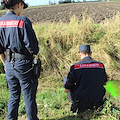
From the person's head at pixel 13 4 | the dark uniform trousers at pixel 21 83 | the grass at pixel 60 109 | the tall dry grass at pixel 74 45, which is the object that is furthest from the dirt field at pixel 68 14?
the dark uniform trousers at pixel 21 83

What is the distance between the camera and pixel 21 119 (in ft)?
8.09

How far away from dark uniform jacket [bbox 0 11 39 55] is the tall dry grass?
266 cm

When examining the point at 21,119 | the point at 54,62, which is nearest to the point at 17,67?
the point at 21,119

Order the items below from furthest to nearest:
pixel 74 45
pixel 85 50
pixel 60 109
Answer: pixel 74 45 → pixel 60 109 → pixel 85 50

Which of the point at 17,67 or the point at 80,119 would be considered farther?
the point at 80,119

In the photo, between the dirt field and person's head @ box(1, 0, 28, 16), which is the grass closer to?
person's head @ box(1, 0, 28, 16)

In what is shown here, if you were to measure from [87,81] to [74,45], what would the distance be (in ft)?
8.98

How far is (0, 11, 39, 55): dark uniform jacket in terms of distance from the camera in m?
1.68

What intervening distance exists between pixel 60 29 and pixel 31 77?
352 centimetres

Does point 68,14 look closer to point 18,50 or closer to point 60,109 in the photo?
point 60,109

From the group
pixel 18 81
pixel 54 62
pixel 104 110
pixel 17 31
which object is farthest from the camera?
pixel 54 62

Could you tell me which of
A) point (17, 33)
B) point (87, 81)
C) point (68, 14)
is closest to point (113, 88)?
point (87, 81)

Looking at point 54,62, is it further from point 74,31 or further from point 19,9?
point 19,9

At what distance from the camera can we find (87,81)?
2.22 metres
